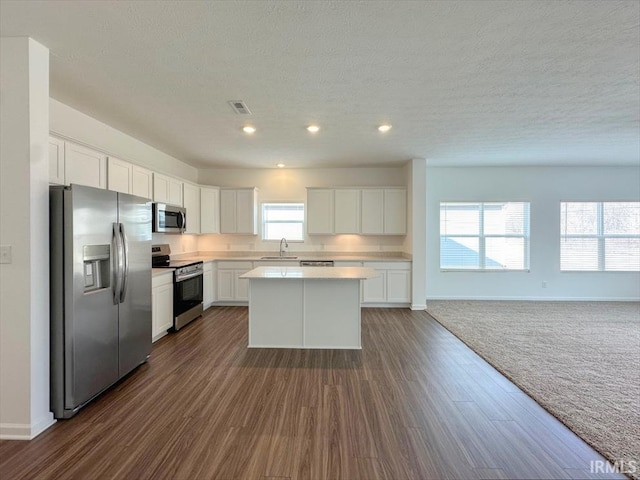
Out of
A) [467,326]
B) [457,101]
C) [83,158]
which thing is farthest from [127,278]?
[467,326]

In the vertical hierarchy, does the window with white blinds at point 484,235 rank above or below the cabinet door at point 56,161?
below

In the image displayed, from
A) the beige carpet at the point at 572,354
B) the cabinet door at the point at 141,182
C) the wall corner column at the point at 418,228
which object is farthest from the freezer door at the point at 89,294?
the wall corner column at the point at 418,228

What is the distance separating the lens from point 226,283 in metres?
5.96

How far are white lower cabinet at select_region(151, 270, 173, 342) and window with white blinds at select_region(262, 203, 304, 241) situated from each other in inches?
100

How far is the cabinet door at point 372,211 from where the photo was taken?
613 centimetres

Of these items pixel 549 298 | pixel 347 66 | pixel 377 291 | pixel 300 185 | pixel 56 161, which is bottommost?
pixel 549 298

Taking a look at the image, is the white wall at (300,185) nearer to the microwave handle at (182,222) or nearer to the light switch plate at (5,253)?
the microwave handle at (182,222)

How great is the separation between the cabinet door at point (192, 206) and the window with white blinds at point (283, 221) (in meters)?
1.32

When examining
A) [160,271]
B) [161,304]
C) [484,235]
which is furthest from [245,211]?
[484,235]

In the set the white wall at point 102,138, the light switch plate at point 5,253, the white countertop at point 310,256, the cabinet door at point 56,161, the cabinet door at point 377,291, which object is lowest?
the cabinet door at point 377,291

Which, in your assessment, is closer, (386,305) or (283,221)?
(386,305)

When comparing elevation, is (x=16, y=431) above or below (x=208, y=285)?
below

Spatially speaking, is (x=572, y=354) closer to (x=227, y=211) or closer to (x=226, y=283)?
(x=226, y=283)

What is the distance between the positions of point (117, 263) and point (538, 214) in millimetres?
7184
